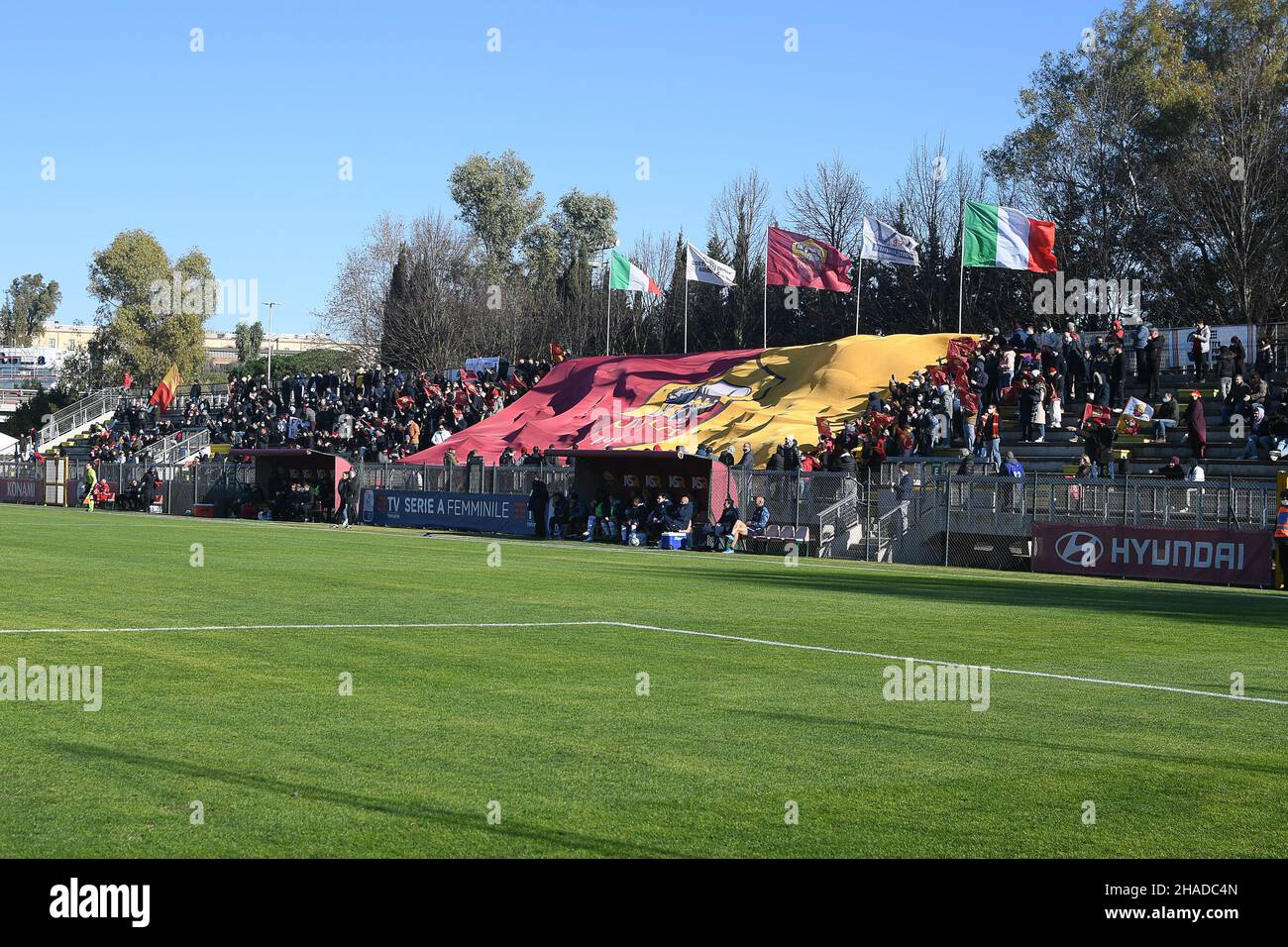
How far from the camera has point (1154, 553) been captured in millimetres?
31844

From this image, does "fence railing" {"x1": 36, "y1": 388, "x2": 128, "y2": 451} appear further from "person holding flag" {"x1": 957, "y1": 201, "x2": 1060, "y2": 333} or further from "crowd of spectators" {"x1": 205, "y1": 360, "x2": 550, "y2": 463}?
"person holding flag" {"x1": 957, "y1": 201, "x2": 1060, "y2": 333}

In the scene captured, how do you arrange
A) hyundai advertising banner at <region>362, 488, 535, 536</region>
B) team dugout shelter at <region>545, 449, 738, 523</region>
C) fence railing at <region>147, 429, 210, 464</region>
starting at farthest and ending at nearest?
fence railing at <region>147, 429, 210, 464</region>
hyundai advertising banner at <region>362, 488, 535, 536</region>
team dugout shelter at <region>545, 449, 738, 523</region>

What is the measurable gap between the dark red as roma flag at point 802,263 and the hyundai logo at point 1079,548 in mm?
24501

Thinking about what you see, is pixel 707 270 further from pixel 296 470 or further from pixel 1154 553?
pixel 1154 553

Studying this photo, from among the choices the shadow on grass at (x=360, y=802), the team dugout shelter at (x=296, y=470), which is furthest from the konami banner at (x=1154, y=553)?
the team dugout shelter at (x=296, y=470)

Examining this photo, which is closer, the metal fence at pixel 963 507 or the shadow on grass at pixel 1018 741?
the shadow on grass at pixel 1018 741

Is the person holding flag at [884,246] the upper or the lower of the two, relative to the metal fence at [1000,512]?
upper

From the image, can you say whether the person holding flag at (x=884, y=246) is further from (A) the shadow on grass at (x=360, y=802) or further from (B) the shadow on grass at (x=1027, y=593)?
(A) the shadow on grass at (x=360, y=802)

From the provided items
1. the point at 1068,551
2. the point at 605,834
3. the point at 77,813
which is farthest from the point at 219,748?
the point at 1068,551

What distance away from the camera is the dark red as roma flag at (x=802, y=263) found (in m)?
56.7

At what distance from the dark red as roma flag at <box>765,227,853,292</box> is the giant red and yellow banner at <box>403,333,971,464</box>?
3104mm

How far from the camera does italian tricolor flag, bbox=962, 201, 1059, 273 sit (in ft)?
165

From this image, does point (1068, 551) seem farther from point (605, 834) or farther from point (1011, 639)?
point (605, 834)

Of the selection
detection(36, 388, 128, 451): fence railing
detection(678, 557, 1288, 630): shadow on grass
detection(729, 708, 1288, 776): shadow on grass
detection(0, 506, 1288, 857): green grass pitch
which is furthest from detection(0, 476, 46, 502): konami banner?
detection(729, 708, 1288, 776): shadow on grass
